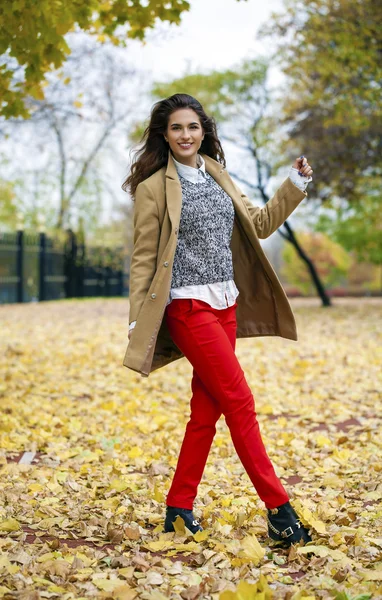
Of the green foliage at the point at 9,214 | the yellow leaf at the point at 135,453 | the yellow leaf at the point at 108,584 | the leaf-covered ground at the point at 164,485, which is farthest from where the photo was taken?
the green foliage at the point at 9,214

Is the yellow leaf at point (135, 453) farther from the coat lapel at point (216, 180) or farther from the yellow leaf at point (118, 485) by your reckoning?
the coat lapel at point (216, 180)

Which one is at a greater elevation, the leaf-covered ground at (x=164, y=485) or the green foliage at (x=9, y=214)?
the green foliage at (x=9, y=214)

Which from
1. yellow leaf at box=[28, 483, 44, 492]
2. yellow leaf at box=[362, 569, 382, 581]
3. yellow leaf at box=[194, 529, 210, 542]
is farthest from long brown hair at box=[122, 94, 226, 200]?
yellow leaf at box=[362, 569, 382, 581]

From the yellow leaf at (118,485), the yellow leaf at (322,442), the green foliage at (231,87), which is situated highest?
the green foliage at (231,87)

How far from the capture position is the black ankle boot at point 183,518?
349 cm

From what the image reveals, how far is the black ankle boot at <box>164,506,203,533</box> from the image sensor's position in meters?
3.49

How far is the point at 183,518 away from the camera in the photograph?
3.49 m

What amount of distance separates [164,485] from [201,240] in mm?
1737

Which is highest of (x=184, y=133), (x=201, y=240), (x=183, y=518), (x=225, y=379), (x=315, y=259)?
(x=315, y=259)

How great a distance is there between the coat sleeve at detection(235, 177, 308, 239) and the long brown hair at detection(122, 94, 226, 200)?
0.38 m

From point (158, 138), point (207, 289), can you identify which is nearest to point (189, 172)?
point (158, 138)

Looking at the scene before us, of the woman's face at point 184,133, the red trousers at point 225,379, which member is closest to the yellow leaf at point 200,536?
the red trousers at point 225,379

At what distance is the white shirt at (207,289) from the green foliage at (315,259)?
3072 centimetres

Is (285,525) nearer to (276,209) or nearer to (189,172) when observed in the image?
(276,209)
